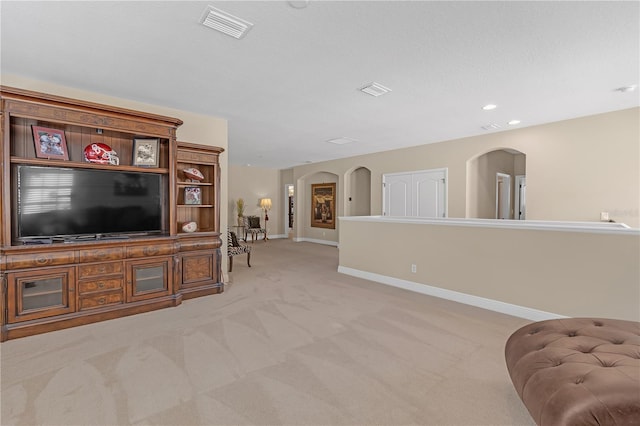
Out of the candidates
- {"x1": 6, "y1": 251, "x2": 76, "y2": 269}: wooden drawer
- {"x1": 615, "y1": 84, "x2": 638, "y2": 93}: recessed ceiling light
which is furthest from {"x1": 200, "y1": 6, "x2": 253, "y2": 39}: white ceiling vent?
{"x1": 615, "y1": 84, "x2": 638, "y2": 93}: recessed ceiling light

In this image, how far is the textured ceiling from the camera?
2.12 meters

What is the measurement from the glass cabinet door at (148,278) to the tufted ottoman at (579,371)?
3.58 meters

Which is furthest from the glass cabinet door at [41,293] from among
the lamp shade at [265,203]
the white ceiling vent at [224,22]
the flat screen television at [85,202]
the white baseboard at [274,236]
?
the white baseboard at [274,236]

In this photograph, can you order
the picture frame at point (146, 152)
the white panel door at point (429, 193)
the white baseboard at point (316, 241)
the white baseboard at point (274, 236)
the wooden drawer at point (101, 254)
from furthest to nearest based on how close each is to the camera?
the white baseboard at point (274, 236) < the white baseboard at point (316, 241) < the white panel door at point (429, 193) < the picture frame at point (146, 152) < the wooden drawer at point (101, 254)

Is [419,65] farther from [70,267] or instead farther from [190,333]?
[70,267]

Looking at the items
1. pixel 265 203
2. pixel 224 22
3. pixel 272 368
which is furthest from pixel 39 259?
pixel 265 203

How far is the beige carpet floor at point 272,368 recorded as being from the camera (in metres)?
1.83

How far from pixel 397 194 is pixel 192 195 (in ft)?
15.6

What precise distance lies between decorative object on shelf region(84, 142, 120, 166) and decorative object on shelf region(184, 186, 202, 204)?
95cm

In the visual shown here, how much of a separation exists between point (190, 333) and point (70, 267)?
1441 millimetres

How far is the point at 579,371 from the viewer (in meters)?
1.35

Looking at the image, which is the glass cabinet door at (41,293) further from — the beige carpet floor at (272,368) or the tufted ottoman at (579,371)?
the tufted ottoman at (579,371)

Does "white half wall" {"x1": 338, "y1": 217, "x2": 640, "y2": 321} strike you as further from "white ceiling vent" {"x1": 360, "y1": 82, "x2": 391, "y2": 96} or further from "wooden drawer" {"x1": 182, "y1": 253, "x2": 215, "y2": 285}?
"wooden drawer" {"x1": 182, "y1": 253, "x2": 215, "y2": 285}

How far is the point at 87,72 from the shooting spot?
3.07 meters
